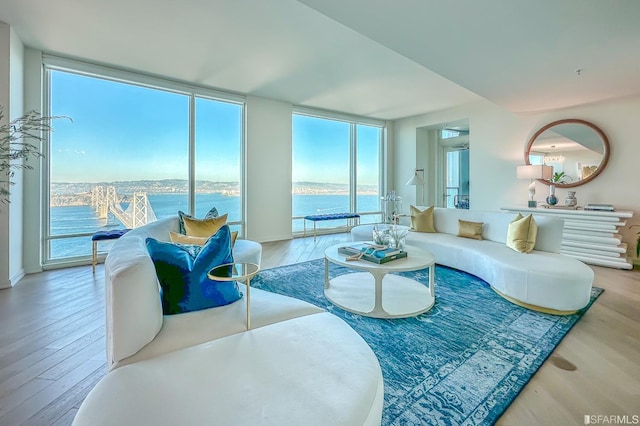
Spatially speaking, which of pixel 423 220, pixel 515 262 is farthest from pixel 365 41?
pixel 515 262

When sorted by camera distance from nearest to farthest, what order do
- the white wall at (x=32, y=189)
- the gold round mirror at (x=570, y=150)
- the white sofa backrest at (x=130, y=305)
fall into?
the white sofa backrest at (x=130, y=305)
the white wall at (x=32, y=189)
the gold round mirror at (x=570, y=150)

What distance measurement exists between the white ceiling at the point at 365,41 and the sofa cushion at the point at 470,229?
187cm

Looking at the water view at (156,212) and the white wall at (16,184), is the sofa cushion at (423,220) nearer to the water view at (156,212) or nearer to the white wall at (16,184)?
the water view at (156,212)

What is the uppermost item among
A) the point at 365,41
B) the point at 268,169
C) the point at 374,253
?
the point at 365,41

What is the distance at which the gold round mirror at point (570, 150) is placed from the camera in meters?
4.62

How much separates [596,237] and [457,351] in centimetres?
394

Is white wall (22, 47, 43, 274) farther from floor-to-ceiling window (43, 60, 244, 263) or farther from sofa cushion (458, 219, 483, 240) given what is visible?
sofa cushion (458, 219, 483, 240)

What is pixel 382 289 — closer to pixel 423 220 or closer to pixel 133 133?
pixel 423 220

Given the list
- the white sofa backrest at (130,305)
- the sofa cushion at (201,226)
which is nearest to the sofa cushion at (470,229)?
the sofa cushion at (201,226)

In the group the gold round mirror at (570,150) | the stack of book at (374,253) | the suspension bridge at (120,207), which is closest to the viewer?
the stack of book at (374,253)

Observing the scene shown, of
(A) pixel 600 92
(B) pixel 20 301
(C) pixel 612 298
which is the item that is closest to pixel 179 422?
(B) pixel 20 301

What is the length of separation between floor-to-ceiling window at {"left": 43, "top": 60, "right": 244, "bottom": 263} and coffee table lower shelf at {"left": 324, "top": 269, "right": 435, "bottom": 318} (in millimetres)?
3333

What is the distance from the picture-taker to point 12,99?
10.9ft

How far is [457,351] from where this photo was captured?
6.51 feet
